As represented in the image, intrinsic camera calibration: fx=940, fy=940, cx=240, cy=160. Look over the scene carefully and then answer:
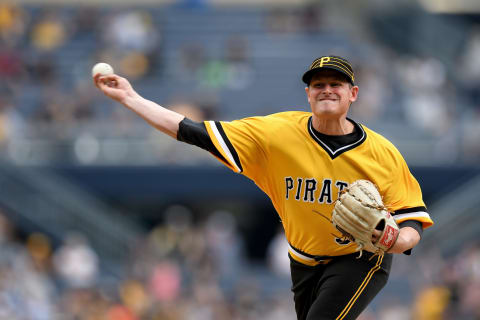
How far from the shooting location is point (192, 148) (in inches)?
741

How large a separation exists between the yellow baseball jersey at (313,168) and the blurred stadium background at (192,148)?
20.7 feet

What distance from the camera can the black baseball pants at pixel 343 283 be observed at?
5961mm

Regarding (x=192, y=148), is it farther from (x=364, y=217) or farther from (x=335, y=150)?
(x=364, y=217)

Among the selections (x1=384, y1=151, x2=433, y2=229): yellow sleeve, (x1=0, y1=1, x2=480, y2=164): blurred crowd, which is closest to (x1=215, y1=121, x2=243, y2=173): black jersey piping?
(x1=384, y1=151, x2=433, y2=229): yellow sleeve

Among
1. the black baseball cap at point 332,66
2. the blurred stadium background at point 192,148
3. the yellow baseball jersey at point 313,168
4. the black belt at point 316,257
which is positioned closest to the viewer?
the black baseball cap at point 332,66

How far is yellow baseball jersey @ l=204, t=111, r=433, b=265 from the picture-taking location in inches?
233

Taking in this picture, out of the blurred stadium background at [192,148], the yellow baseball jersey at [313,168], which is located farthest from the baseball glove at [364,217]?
the blurred stadium background at [192,148]

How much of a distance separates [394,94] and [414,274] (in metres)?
5.66

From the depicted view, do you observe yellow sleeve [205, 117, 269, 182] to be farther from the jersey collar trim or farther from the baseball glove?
the baseball glove

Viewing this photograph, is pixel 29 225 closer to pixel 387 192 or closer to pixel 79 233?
pixel 79 233

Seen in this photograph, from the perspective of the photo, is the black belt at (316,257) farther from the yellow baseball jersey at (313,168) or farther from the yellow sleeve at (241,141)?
the yellow sleeve at (241,141)

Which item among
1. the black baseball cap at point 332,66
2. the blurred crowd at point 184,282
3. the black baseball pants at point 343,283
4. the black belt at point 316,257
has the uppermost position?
the black baseball cap at point 332,66

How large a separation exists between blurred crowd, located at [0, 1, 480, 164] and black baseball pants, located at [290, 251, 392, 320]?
12.3 metres

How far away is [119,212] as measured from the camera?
20688 mm
